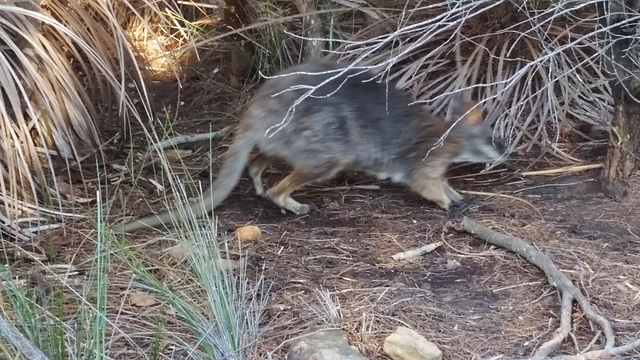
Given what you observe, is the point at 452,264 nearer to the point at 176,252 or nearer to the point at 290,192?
the point at 290,192

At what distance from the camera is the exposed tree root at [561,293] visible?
2848 millimetres

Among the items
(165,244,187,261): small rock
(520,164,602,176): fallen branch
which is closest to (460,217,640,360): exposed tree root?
(520,164,602,176): fallen branch

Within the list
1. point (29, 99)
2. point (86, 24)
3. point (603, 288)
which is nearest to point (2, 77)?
point (29, 99)

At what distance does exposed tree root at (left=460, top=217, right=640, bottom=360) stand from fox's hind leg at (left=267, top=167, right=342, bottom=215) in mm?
782

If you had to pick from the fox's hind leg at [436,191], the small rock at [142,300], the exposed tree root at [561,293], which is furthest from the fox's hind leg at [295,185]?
the small rock at [142,300]

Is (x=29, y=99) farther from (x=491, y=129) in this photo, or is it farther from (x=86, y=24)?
(x=491, y=129)

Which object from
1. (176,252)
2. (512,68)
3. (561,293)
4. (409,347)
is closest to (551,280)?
(561,293)

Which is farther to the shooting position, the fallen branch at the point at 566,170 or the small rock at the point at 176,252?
the fallen branch at the point at 566,170

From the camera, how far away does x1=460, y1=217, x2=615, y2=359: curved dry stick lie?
9.64 feet

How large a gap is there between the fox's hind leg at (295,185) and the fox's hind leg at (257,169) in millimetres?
148

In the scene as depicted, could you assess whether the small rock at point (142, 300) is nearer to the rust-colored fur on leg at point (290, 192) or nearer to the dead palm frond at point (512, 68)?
the rust-colored fur on leg at point (290, 192)

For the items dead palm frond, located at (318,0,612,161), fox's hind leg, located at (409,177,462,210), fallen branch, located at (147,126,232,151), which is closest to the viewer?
fox's hind leg, located at (409,177,462,210)

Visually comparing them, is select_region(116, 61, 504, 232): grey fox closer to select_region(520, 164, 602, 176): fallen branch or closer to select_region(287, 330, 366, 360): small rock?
select_region(520, 164, 602, 176): fallen branch

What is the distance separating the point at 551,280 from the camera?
11.0 feet
